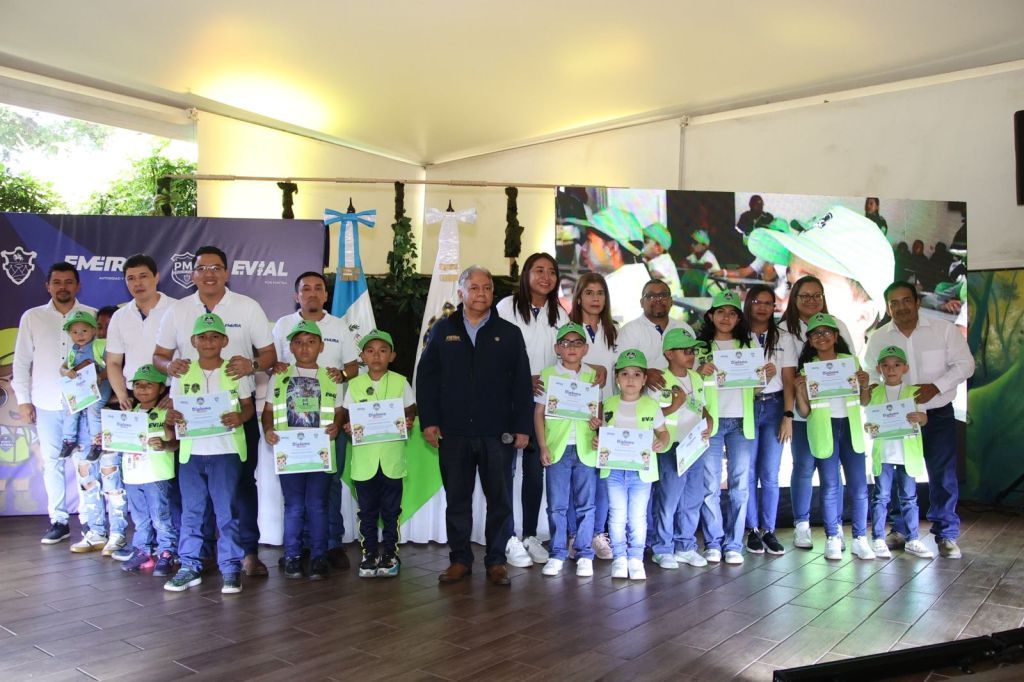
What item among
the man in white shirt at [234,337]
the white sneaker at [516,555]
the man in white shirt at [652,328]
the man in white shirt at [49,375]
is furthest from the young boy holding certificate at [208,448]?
the man in white shirt at [652,328]

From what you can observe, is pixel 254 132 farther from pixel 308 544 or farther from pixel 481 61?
pixel 308 544

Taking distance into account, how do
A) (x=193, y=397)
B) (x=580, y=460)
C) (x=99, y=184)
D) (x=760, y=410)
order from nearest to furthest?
(x=193, y=397) < (x=580, y=460) < (x=760, y=410) < (x=99, y=184)

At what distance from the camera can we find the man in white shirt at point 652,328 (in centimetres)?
485

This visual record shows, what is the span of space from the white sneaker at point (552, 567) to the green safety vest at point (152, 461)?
6.70 ft

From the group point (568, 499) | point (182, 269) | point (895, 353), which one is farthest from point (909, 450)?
point (182, 269)

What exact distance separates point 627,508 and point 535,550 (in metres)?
0.65

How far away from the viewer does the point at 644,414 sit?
436cm

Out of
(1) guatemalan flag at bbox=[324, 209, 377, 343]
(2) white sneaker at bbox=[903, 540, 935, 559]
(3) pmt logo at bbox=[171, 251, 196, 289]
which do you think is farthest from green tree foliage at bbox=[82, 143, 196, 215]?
(2) white sneaker at bbox=[903, 540, 935, 559]

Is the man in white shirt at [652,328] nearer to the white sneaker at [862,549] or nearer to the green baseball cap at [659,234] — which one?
the green baseball cap at [659,234]

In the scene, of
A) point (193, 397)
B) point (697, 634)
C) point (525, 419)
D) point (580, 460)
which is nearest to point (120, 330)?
point (193, 397)

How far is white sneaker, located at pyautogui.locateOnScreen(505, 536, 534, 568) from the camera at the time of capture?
457cm

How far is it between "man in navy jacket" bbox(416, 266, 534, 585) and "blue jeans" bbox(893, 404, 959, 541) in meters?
2.65

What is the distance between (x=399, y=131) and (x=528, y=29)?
11.9 ft

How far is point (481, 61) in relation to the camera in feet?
25.3
